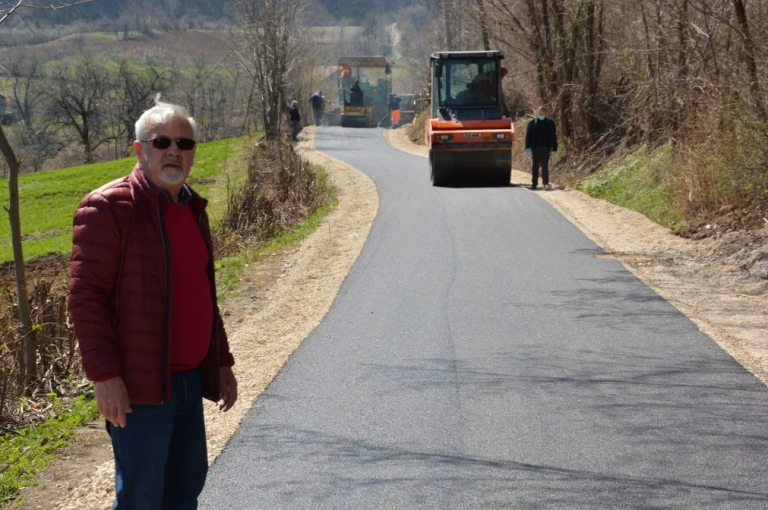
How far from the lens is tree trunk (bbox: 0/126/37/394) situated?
27.4 feet

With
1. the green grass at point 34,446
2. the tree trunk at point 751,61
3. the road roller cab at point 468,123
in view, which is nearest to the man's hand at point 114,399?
the green grass at point 34,446

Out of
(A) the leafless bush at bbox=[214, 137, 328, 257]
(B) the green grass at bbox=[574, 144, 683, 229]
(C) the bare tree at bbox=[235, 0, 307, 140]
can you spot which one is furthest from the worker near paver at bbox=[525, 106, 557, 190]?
(C) the bare tree at bbox=[235, 0, 307, 140]

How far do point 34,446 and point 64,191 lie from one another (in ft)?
114

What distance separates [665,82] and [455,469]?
16206 millimetres

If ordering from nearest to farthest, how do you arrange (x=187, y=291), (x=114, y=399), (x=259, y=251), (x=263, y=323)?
(x=114, y=399) < (x=187, y=291) < (x=263, y=323) < (x=259, y=251)

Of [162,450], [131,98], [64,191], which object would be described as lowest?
[64,191]

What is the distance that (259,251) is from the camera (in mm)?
17016

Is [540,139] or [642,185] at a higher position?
[540,139]

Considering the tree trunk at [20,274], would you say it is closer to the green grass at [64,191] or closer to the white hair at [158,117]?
the white hair at [158,117]

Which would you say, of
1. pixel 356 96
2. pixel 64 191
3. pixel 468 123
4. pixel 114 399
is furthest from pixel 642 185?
pixel 356 96

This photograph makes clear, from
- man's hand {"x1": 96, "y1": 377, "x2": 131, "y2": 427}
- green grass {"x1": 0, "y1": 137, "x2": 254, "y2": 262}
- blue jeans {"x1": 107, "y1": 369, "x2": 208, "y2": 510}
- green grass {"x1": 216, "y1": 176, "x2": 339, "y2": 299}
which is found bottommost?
green grass {"x1": 0, "y1": 137, "x2": 254, "y2": 262}

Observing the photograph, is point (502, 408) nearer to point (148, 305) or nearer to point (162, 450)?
point (162, 450)

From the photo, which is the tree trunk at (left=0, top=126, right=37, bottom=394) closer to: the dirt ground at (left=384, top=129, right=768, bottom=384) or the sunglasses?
the sunglasses

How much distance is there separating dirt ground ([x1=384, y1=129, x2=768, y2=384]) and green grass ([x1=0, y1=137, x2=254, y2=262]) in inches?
406
